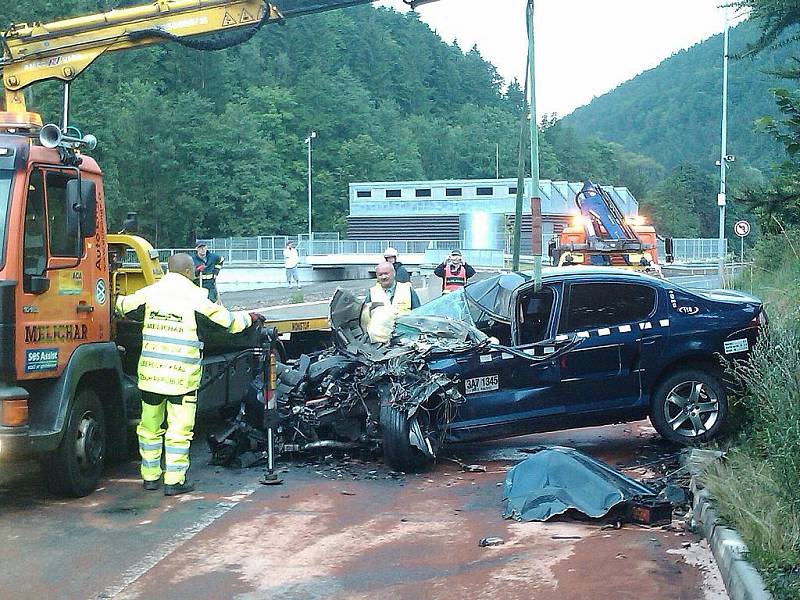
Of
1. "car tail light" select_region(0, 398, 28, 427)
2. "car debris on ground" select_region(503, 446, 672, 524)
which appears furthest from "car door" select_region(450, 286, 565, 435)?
"car tail light" select_region(0, 398, 28, 427)

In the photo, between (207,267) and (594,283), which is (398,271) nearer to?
(594,283)

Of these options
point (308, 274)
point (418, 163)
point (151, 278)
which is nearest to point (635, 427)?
point (151, 278)

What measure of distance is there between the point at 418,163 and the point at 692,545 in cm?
9810

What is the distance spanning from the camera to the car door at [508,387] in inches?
336

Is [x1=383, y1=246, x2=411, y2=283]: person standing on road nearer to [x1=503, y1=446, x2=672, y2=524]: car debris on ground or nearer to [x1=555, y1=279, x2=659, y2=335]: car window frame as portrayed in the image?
[x1=555, y1=279, x2=659, y2=335]: car window frame

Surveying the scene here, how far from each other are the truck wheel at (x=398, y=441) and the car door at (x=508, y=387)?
22.8 inches

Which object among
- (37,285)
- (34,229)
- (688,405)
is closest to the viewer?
(37,285)

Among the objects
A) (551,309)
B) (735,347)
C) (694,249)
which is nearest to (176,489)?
(551,309)

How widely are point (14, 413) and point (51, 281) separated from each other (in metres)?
1.04

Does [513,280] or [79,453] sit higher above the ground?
[513,280]

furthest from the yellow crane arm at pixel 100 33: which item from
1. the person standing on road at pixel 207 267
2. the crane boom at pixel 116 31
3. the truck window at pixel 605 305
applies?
the truck window at pixel 605 305

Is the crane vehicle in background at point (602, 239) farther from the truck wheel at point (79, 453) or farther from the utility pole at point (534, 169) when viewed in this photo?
the truck wheel at point (79, 453)

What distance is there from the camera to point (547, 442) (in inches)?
378

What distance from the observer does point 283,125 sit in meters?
87.6
